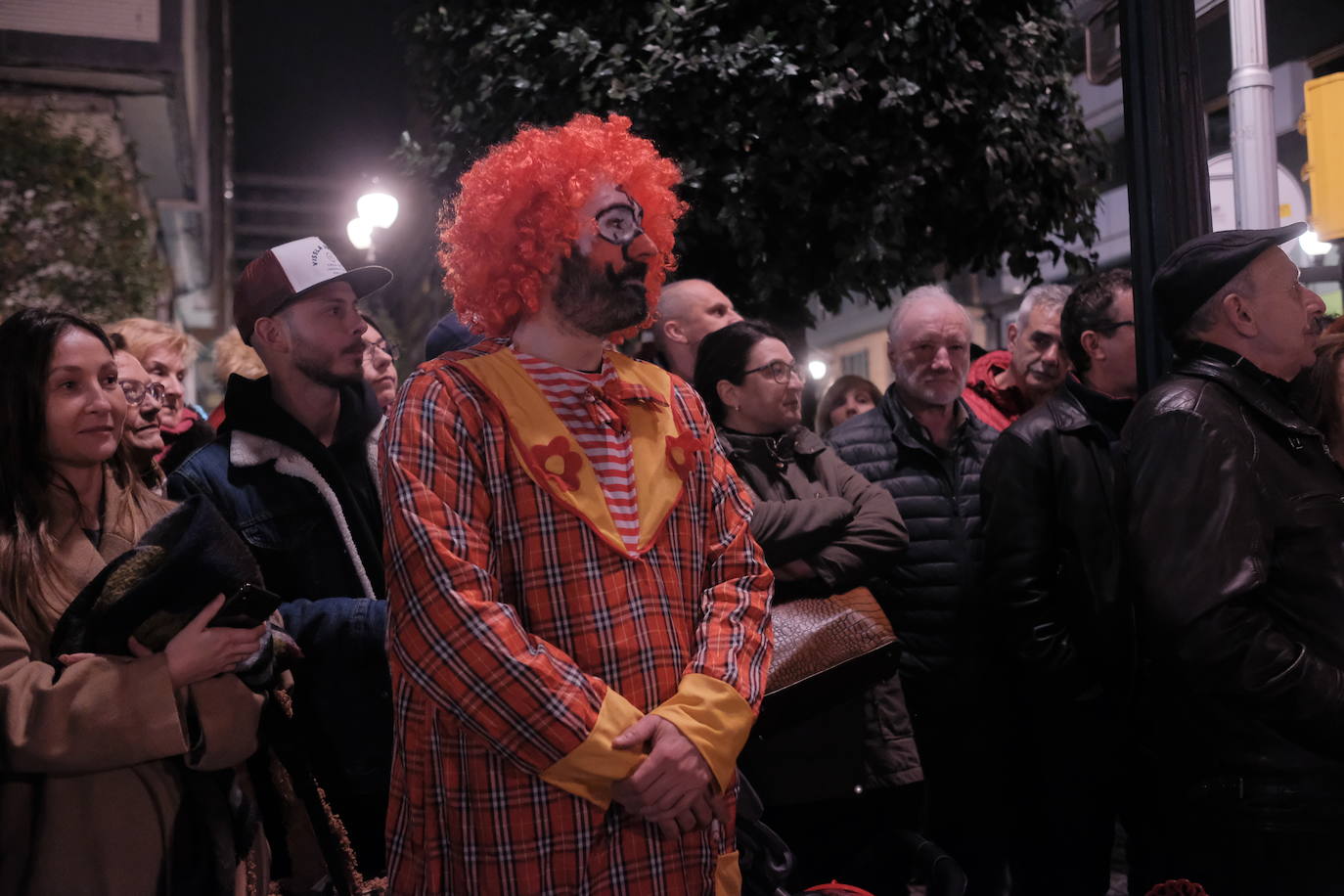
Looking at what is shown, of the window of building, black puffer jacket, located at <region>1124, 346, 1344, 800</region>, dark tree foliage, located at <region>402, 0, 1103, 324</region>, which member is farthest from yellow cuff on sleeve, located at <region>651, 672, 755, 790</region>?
the window of building

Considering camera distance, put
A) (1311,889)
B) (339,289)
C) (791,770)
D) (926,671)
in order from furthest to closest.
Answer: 1. (926,671)
2. (339,289)
3. (791,770)
4. (1311,889)

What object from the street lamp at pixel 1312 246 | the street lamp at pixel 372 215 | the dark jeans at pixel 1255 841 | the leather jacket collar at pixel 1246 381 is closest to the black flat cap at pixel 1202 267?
the leather jacket collar at pixel 1246 381

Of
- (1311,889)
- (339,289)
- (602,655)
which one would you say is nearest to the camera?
(602,655)

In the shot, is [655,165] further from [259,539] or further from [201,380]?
[201,380]

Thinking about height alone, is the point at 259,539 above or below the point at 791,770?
above

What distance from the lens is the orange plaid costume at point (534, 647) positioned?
2.12 m

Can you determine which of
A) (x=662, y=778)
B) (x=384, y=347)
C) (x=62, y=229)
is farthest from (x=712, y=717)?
(x=62, y=229)

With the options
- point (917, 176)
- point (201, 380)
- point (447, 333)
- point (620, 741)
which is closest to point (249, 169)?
point (201, 380)

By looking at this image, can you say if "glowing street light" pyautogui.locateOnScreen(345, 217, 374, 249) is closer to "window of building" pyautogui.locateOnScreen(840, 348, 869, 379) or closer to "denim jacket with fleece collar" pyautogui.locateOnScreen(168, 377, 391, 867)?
"denim jacket with fleece collar" pyautogui.locateOnScreen(168, 377, 391, 867)

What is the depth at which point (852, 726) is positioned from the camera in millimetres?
3365

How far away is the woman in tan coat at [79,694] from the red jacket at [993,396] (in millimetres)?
3343

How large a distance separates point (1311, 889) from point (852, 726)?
120cm

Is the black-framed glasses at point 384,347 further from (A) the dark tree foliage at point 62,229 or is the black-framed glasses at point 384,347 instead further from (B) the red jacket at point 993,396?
(A) the dark tree foliage at point 62,229

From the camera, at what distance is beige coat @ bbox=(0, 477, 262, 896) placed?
89.8 inches
